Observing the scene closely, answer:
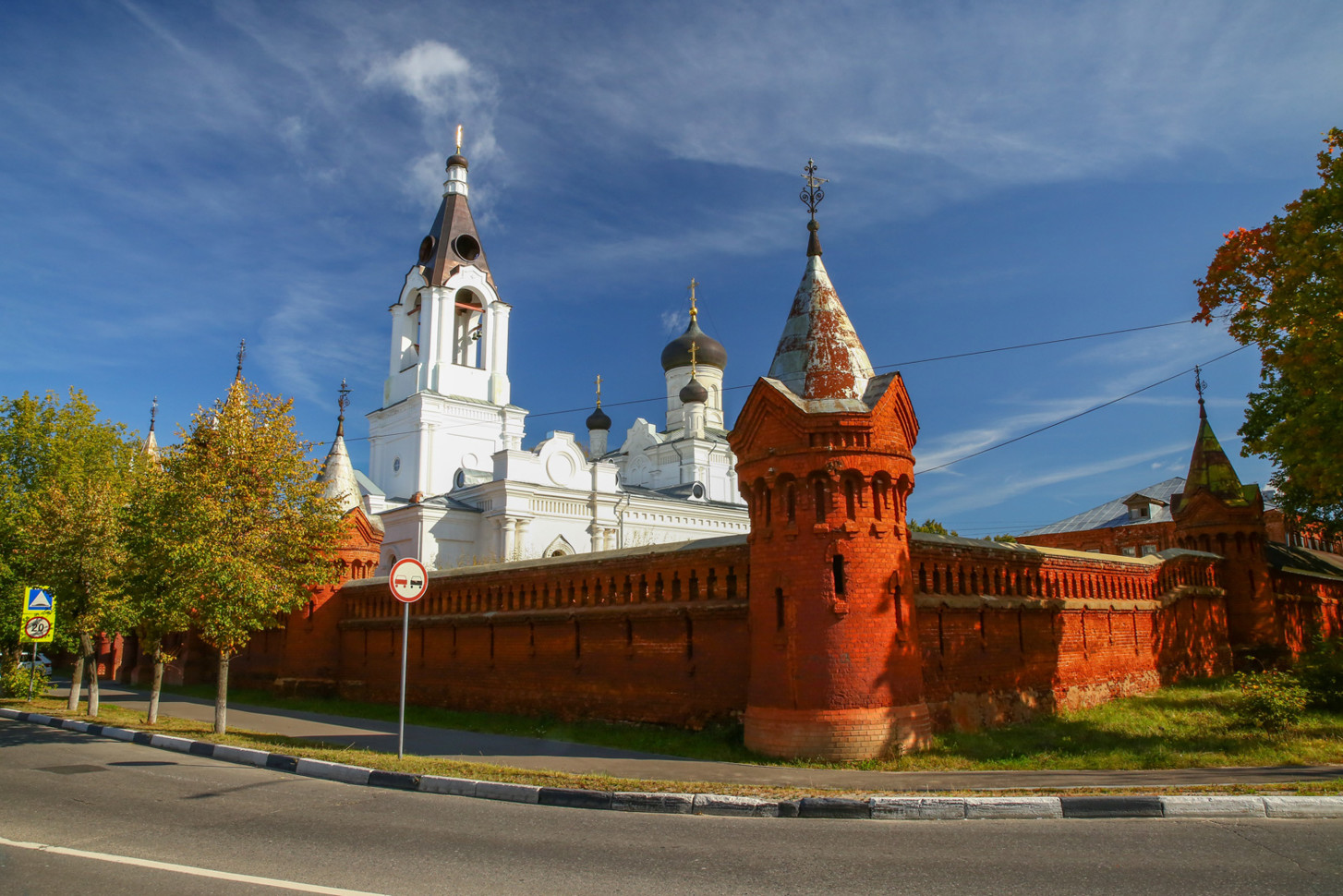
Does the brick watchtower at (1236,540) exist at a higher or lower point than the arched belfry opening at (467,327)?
lower

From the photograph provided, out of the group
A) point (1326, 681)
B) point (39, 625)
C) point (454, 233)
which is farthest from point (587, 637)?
point (454, 233)

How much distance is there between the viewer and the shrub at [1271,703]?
11859mm

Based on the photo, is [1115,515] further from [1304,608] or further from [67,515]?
[67,515]

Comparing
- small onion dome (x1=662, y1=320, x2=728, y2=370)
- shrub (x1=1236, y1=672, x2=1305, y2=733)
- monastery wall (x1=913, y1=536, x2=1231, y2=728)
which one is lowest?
shrub (x1=1236, y1=672, x2=1305, y2=733)

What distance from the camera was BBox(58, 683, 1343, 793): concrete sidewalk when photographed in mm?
8547

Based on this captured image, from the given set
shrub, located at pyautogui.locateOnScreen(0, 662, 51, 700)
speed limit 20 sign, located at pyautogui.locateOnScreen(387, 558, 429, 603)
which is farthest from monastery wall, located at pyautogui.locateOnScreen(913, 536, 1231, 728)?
shrub, located at pyautogui.locateOnScreen(0, 662, 51, 700)

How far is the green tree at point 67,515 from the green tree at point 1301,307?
1780cm

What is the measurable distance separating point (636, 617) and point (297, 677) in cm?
1043

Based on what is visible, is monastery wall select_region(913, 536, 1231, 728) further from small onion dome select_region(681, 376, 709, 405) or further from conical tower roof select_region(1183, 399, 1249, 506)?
small onion dome select_region(681, 376, 709, 405)

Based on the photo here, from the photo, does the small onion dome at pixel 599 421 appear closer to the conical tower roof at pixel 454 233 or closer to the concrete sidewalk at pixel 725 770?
the conical tower roof at pixel 454 233

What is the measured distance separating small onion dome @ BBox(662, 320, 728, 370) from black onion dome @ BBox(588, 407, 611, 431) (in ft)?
16.5

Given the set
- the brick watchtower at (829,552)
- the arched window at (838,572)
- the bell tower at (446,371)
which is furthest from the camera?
the bell tower at (446,371)

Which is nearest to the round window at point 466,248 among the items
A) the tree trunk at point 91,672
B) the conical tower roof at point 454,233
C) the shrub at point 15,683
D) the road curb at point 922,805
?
the conical tower roof at point 454,233

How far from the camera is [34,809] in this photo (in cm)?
808
